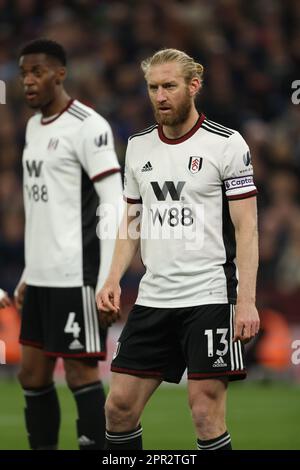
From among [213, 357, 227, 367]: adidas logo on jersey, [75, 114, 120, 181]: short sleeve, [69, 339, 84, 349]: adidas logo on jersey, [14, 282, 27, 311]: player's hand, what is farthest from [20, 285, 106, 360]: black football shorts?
[213, 357, 227, 367]: adidas logo on jersey

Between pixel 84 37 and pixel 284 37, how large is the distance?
2.29 metres

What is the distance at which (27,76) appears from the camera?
6578 millimetres

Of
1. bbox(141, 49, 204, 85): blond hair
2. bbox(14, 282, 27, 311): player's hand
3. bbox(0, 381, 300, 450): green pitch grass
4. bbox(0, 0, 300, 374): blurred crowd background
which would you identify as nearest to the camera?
bbox(141, 49, 204, 85): blond hair

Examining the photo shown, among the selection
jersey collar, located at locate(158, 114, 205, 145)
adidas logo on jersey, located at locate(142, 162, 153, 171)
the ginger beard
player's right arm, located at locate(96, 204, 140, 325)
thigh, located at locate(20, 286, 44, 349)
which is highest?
the ginger beard

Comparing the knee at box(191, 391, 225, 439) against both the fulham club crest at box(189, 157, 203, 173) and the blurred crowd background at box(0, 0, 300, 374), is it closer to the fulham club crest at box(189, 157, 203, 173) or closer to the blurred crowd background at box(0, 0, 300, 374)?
the fulham club crest at box(189, 157, 203, 173)

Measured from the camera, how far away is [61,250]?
21.3 ft

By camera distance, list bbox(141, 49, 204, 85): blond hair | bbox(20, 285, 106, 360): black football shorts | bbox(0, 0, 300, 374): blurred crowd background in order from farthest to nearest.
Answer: bbox(0, 0, 300, 374): blurred crowd background, bbox(20, 285, 106, 360): black football shorts, bbox(141, 49, 204, 85): blond hair

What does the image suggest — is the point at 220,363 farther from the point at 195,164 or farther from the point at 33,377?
the point at 33,377

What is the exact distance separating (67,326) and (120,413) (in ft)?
3.88

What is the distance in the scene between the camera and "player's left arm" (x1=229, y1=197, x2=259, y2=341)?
512 cm

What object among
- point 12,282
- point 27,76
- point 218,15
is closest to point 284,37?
point 218,15

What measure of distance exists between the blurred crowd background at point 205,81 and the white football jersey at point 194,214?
5.87m

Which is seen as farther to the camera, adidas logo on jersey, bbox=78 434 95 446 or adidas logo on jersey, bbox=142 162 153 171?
adidas logo on jersey, bbox=78 434 95 446
